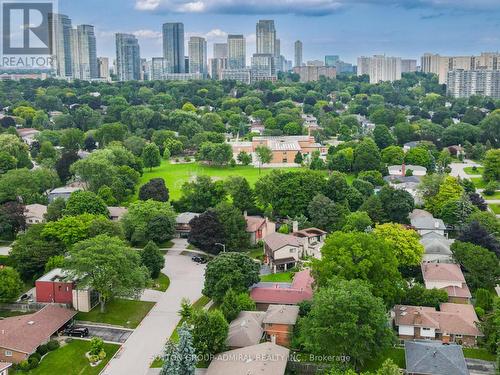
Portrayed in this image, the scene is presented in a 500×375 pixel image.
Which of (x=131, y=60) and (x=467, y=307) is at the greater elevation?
(x=131, y=60)

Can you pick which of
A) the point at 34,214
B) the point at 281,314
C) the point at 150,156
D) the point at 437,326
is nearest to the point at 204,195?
the point at 34,214

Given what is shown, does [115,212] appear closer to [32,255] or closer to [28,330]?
[32,255]

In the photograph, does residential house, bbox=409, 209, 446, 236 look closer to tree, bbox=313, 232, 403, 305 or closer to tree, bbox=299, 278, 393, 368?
tree, bbox=313, 232, 403, 305

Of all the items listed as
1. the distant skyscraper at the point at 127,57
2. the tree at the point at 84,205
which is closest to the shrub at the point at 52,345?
the tree at the point at 84,205

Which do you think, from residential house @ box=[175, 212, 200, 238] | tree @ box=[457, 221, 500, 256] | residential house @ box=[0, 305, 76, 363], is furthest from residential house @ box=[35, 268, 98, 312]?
tree @ box=[457, 221, 500, 256]

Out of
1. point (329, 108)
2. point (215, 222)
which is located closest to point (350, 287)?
point (215, 222)

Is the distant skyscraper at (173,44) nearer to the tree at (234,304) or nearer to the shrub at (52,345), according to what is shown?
the tree at (234,304)

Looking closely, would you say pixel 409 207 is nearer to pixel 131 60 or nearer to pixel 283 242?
pixel 283 242
